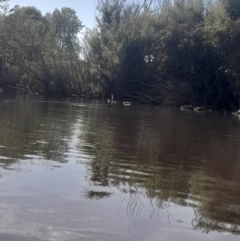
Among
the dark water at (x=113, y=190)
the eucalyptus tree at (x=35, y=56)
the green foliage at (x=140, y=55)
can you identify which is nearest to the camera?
the dark water at (x=113, y=190)

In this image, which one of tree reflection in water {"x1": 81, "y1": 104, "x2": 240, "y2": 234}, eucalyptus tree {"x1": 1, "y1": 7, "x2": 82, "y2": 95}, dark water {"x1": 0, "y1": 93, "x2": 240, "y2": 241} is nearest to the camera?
dark water {"x1": 0, "y1": 93, "x2": 240, "y2": 241}

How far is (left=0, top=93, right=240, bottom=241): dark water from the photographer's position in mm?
4922

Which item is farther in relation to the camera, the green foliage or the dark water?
the green foliage

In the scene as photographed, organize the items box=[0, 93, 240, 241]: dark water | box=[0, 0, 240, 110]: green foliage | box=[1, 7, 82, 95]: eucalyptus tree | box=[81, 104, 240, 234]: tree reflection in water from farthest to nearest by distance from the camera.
Result: box=[1, 7, 82, 95]: eucalyptus tree
box=[0, 0, 240, 110]: green foliage
box=[81, 104, 240, 234]: tree reflection in water
box=[0, 93, 240, 241]: dark water

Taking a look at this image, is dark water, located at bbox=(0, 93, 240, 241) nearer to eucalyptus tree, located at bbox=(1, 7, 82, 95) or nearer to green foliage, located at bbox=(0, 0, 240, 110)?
green foliage, located at bbox=(0, 0, 240, 110)

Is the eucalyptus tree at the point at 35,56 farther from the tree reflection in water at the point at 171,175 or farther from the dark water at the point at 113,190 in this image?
the dark water at the point at 113,190

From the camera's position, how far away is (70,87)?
47188mm

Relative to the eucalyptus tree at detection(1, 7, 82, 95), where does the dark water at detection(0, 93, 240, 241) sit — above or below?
below

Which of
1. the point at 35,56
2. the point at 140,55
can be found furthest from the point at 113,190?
the point at 35,56

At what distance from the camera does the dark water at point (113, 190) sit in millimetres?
4922

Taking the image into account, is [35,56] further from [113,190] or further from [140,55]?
[113,190]

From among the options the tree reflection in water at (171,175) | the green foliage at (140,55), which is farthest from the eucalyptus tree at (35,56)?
the tree reflection in water at (171,175)

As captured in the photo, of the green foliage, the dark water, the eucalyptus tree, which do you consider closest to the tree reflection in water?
the dark water

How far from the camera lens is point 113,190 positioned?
6.62 m
